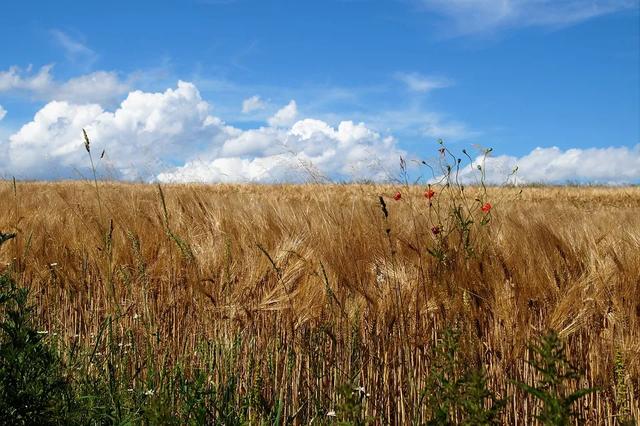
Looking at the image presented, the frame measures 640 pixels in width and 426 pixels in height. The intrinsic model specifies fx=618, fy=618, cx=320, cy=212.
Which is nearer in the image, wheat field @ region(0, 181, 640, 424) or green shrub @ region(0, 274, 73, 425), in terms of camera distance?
green shrub @ region(0, 274, 73, 425)

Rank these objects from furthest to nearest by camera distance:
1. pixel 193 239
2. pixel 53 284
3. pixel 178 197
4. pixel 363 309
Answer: pixel 178 197 → pixel 53 284 → pixel 193 239 → pixel 363 309

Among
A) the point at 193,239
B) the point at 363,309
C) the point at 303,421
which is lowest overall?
the point at 303,421

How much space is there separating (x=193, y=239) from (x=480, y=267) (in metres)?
1.40

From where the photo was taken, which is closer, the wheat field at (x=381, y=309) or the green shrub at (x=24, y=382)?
the green shrub at (x=24, y=382)

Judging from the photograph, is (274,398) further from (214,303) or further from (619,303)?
(619,303)

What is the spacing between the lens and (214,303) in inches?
101

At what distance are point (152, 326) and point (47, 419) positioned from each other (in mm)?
890

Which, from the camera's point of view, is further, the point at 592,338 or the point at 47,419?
the point at 592,338

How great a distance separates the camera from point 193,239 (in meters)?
3.06

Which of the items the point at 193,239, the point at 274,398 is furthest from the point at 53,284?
the point at 274,398

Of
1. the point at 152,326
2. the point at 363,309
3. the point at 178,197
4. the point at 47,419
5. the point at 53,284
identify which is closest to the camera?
the point at 47,419

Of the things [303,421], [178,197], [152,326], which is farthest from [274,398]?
[178,197]

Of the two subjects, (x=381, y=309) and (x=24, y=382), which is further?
(x=381, y=309)

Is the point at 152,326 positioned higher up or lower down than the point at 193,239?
lower down
